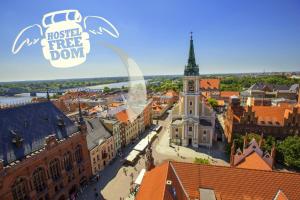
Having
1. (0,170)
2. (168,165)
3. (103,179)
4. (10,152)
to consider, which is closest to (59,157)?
(10,152)

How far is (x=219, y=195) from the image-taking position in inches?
862

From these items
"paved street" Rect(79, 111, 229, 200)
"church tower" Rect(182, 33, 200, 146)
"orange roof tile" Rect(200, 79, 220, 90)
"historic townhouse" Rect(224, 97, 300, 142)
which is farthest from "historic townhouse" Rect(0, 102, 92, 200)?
"orange roof tile" Rect(200, 79, 220, 90)

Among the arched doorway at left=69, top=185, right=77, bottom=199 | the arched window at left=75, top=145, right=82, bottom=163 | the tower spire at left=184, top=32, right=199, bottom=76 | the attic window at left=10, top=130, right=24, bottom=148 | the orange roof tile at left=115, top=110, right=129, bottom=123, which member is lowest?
the arched doorway at left=69, top=185, right=77, bottom=199

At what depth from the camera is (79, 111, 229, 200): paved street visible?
33.8 meters

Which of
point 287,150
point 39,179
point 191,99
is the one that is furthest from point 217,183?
point 191,99

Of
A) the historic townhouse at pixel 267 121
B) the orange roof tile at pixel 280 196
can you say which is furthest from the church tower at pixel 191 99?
the orange roof tile at pixel 280 196

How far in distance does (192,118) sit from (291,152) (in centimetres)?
2238

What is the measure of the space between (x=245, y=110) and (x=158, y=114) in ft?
138

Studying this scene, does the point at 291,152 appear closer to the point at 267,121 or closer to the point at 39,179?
the point at 267,121

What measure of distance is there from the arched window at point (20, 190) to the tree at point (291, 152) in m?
45.4

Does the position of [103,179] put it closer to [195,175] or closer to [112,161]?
[112,161]

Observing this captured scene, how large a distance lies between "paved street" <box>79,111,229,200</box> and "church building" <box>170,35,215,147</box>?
2669 mm

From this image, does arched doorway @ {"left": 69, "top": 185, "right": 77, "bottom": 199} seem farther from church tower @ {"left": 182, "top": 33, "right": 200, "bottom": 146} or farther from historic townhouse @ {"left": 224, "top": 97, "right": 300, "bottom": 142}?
historic townhouse @ {"left": 224, "top": 97, "right": 300, "bottom": 142}

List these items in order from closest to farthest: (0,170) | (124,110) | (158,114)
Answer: (0,170) → (124,110) → (158,114)
